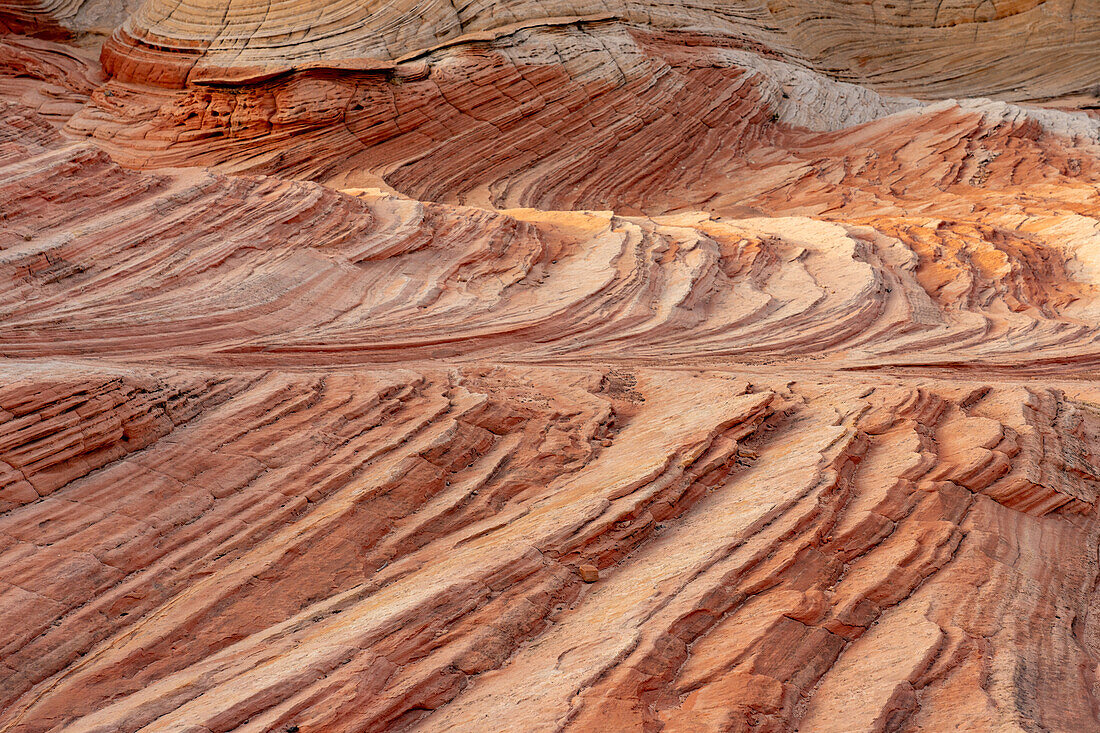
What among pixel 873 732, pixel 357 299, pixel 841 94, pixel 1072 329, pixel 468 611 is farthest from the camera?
pixel 841 94

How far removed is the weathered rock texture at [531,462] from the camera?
14.9ft

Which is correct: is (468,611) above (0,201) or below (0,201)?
below

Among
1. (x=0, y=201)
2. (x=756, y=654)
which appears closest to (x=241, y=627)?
(x=756, y=654)

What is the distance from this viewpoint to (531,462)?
6504 mm

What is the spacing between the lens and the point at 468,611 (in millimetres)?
4898

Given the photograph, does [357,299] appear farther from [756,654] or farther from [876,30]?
[876,30]

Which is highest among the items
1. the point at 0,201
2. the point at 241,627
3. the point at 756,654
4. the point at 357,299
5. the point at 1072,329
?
the point at 0,201

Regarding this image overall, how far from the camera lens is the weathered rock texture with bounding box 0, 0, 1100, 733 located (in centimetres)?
455

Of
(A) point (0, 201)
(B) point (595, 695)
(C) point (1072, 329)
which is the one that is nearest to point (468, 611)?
(B) point (595, 695)

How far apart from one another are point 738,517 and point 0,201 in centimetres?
674

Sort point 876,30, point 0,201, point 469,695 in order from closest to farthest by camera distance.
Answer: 1. point 469,695
2. point 0,201
3. point 876,30

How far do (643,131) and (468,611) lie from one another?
16187 mm

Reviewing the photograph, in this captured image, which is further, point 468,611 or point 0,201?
point 0,201

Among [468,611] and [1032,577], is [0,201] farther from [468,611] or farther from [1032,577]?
[1032,577]
